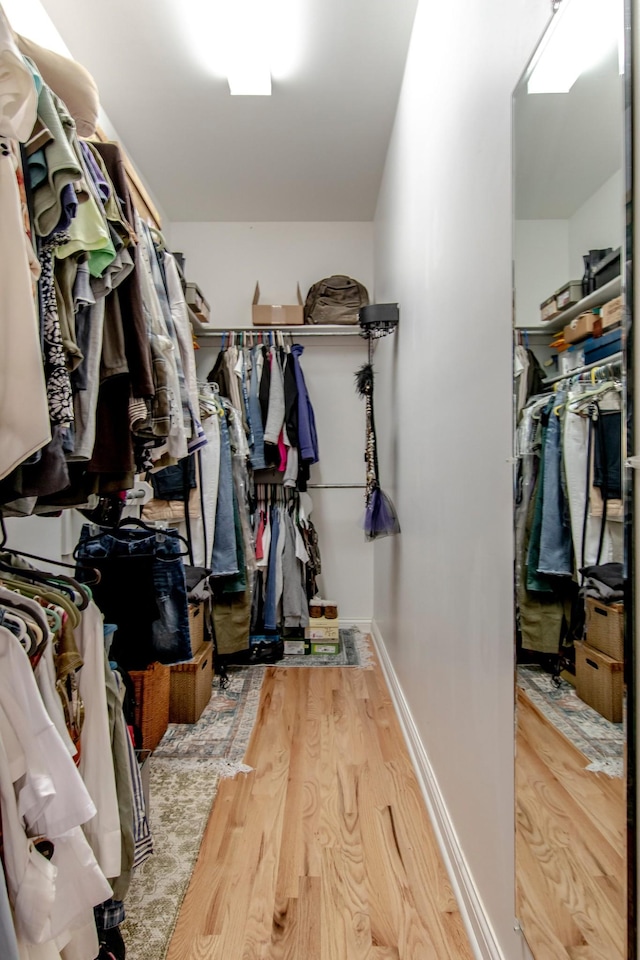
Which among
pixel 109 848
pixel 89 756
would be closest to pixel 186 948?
pixel 109 848

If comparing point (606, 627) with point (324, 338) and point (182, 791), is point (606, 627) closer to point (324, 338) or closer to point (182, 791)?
point (182, 791)

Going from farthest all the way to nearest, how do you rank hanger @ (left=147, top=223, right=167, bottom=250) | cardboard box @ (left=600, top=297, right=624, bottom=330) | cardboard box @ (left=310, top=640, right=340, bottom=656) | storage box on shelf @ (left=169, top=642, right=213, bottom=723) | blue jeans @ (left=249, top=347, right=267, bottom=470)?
cardboard box @ (left=310, top=640, right=340, bottom=656)
blue jeans @ (left=249, top=347, right=267, bottom=470)
storage box on shelf @ (left=169, top=642, right=213, bottom=723)
hanger @ (left=147, top=223, right=167, bottom=250)
cardboard box @ (left=600, top=297, right=624, bottom=330)

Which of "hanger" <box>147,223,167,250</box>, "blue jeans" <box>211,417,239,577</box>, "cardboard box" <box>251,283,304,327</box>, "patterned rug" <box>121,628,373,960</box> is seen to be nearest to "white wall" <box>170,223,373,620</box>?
"cardboard box" <box>251,283,304,327</box>

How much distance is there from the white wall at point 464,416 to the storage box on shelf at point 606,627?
1.10ft

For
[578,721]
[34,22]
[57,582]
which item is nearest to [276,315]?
[34,22]

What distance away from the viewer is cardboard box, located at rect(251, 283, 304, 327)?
3.57 m

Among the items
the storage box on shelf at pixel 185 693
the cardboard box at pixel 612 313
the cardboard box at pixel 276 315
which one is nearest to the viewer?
the cardboard box at pixel 612 313

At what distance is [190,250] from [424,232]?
94.1 inches

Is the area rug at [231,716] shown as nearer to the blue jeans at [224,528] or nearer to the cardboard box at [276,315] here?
the blue jeans at [224,528]

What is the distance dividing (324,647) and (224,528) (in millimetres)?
1066

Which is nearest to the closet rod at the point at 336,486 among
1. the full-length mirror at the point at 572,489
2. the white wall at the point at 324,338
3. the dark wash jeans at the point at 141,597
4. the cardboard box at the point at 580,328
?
the white wall at the point at 324,338

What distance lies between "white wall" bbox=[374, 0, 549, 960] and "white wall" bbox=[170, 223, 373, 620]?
147 centimetres

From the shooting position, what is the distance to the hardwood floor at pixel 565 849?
2.34ft

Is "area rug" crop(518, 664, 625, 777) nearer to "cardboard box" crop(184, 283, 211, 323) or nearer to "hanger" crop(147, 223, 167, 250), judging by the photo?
Result: "hanger" crop(147, 223, 167, 250)
